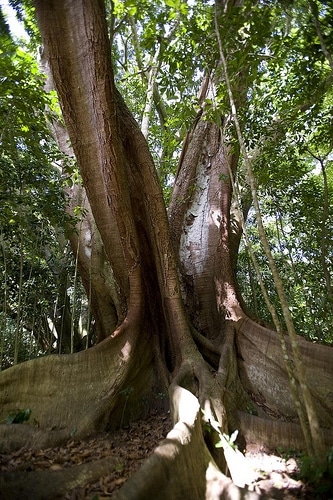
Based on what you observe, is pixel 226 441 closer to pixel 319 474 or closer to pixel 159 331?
pixel 319 474

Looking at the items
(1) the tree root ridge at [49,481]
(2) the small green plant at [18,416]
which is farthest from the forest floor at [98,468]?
(2) the small green plant at [18,416]

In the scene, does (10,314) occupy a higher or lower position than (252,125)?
lower

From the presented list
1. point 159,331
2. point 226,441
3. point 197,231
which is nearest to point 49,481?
point 226,441

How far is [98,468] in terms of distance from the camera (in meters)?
2.42

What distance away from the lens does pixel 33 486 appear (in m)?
2.13

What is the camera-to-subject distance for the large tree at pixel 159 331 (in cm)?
287

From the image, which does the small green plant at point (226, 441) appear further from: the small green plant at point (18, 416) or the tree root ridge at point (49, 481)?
the small green plant at point (18, 416)

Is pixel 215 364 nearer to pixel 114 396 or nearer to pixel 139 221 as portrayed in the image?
pixel 114 396

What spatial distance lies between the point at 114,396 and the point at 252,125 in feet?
13.5

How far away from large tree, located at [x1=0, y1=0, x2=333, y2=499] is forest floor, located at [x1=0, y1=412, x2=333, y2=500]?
20 cm

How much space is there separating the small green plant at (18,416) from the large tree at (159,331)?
0.36ft

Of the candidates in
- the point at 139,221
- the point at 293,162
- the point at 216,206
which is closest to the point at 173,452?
the point at 139,221

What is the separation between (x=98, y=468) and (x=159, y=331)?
7.91 feet

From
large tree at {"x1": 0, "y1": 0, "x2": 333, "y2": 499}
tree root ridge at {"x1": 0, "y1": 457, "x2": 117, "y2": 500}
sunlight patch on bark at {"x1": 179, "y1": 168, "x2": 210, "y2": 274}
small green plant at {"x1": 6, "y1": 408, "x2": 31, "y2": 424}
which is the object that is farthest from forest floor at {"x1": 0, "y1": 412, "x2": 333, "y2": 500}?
sunlight patch on bark at {"x1": 179, "y1": 168, "x2": 210, "y2": 274}
